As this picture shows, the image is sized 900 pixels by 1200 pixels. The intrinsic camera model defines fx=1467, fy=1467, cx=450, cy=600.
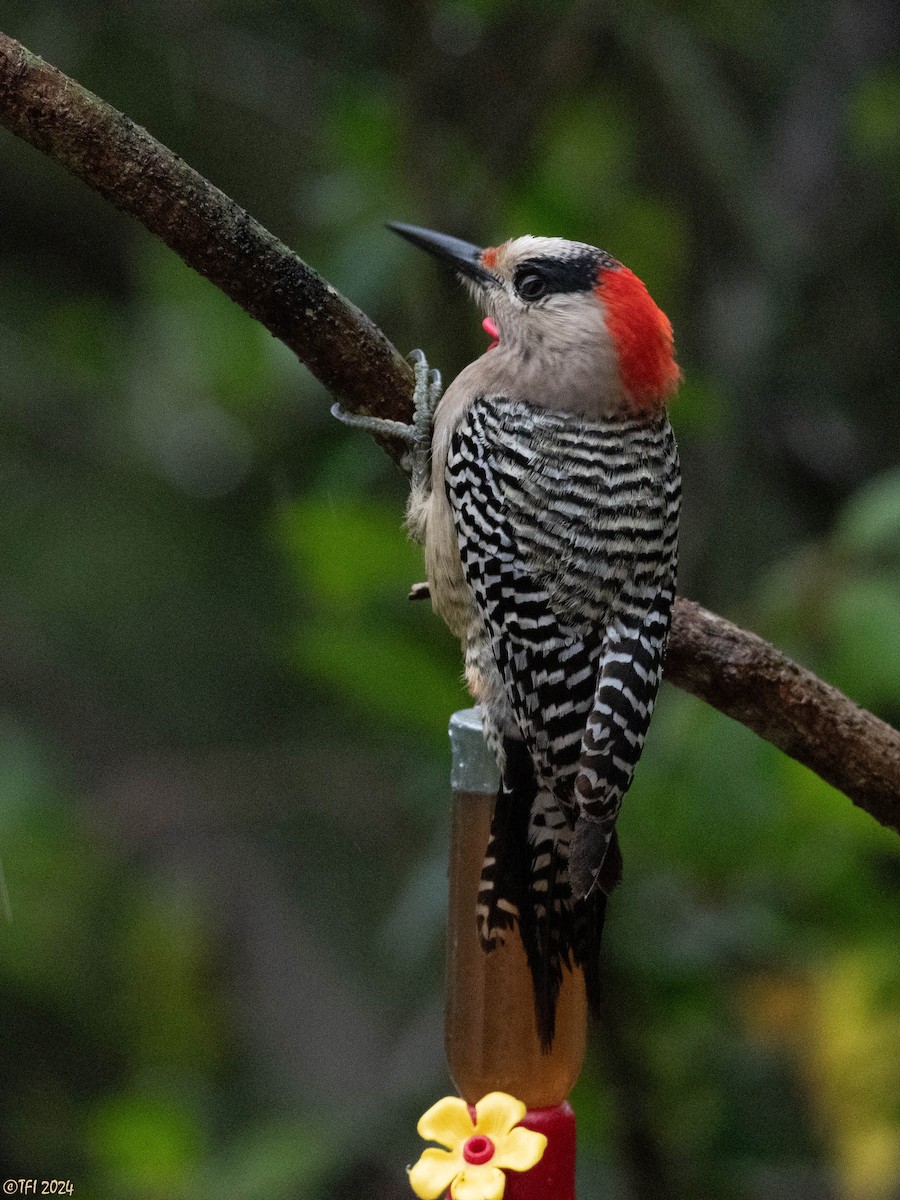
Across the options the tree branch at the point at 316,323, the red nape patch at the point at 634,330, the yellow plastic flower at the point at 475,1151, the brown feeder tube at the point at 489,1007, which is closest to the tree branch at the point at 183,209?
the tree branch at the point at 316,323

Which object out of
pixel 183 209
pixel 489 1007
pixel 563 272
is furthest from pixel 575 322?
pixel 489 1007

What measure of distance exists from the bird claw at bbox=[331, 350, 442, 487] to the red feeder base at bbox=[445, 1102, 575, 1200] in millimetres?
1058

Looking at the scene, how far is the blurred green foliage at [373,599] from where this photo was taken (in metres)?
3.33

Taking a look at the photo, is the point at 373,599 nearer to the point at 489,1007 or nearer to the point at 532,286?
the point at 532,286

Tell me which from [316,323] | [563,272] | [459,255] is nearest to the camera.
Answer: [316,323]

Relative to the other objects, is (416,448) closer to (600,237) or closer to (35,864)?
(600,237)

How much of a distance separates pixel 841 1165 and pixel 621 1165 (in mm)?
858

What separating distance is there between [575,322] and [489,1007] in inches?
42.2

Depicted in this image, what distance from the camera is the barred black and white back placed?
6.94 ft

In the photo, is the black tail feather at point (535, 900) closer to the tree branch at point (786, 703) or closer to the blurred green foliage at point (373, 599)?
the tree branch at point (786, 703)

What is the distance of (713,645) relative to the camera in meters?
2.36

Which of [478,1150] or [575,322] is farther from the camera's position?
[575,322]

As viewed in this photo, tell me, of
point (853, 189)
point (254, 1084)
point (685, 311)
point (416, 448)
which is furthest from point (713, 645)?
point (254, 1084)

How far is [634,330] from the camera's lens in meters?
2.26
